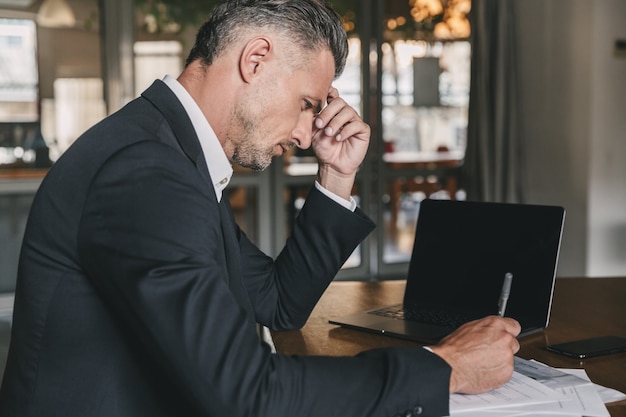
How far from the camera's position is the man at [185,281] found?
0.94 meters

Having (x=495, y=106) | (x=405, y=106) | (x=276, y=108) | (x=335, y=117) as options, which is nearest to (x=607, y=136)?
(x=495, y=106)

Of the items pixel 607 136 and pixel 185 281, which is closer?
pixel 185 281

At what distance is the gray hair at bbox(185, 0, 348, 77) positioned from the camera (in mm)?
1252

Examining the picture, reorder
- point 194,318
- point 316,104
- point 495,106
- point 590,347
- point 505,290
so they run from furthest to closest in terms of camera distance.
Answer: point 495,106
point 505,290
point 590,347
point 316,104
point 194,318

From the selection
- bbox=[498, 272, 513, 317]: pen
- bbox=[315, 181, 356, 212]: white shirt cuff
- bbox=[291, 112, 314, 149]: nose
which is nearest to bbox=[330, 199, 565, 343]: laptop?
bbox=[498, 272, 513, 317]: pen

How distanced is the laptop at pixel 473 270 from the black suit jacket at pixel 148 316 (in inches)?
23.2

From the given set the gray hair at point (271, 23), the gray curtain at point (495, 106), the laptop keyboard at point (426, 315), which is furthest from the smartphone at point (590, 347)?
the gray curtain at point (495, 106)

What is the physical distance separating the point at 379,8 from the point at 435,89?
0.74 meters

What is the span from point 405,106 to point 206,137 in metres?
4.80

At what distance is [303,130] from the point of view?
1.42 m

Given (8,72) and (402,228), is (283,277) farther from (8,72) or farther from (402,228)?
(402,228)

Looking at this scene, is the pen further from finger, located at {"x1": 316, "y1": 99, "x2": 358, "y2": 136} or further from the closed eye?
the closed eye

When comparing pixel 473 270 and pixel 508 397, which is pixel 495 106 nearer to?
pixel 473 270

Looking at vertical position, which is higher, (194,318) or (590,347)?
(194,318)
